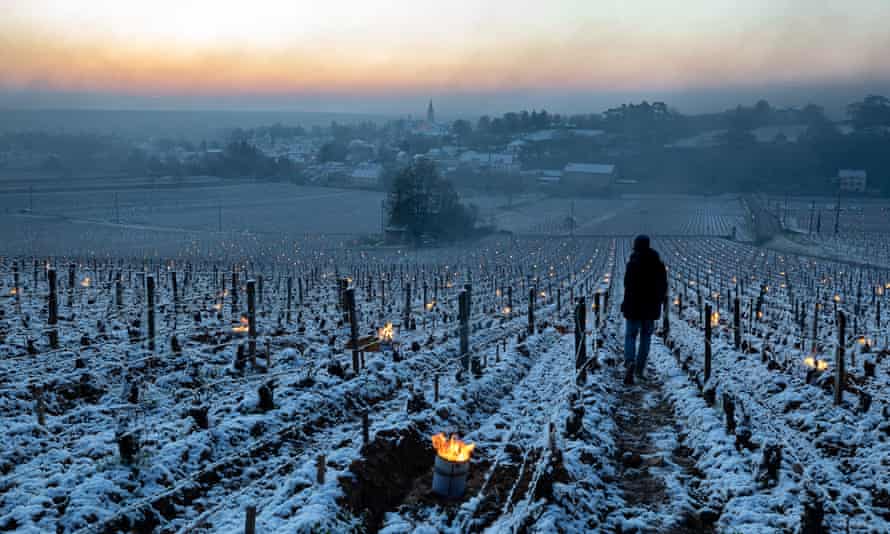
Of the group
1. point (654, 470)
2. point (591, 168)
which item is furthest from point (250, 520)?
point (591, 168)

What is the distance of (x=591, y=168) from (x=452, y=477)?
137 m

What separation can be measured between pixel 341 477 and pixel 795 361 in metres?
10.0

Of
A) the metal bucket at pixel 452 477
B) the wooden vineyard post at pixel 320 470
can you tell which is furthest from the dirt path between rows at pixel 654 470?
the wooden vineyard post at pixel 320 470

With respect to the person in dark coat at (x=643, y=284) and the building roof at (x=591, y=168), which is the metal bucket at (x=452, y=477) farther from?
the building roof at (x=591, y=168)

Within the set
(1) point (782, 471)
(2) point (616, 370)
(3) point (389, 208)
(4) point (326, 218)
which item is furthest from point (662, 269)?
(4) point (326, 218)

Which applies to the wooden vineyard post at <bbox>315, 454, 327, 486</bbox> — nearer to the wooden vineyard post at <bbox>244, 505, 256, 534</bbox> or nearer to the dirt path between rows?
the wooden vineyard post at <bbox>244, 505, 256, 534</bbox>

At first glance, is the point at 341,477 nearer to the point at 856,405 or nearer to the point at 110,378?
the point at 110,378

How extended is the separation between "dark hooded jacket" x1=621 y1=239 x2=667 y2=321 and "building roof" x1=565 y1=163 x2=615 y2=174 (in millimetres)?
127709

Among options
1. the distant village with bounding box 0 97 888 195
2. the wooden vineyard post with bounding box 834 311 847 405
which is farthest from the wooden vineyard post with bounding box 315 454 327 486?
the distant village with bounding box 0 97 888 195

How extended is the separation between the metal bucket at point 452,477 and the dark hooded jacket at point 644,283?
4640mm

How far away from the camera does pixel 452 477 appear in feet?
22.1

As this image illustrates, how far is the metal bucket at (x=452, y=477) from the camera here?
670 cm

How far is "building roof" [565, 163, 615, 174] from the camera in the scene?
443 feet

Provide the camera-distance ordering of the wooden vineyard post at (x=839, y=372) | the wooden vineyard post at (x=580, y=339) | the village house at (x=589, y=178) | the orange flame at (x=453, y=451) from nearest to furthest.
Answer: the orange flame at (x=453, y=451) < the wooden vineyard post at (x=839, y=372) < the wooden vineyard post at (x=580, y=339) < the village house at (x=589, y=178)
